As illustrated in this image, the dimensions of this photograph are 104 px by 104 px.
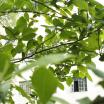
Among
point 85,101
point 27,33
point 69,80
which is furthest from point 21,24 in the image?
point 85,101

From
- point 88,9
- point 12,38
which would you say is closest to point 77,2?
point 88,9

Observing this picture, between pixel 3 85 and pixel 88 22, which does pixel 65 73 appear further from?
pixel 3 85

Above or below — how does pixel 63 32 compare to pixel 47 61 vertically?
above

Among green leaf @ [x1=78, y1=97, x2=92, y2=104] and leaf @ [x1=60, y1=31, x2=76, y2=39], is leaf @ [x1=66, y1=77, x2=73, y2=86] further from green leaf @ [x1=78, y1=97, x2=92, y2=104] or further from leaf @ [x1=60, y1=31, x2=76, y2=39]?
green leaf @ [x1=78, y1=97, x2=92, y2=104]

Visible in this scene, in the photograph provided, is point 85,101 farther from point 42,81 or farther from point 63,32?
point 63,32

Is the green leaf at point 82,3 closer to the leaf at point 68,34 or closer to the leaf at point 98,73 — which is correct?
the leaf at point 68,34

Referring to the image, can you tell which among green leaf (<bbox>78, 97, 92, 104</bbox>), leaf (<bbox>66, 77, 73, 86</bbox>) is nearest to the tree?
leaf (<bbox>66, 77, 73, 86</bbox>)

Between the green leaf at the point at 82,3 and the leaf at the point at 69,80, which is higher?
the leaf at the point at 69,80

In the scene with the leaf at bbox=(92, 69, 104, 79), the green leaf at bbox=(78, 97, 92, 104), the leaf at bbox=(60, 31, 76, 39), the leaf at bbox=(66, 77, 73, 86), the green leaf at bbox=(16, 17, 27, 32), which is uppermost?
the leaf at bbox=(66, 77, 73, 86)

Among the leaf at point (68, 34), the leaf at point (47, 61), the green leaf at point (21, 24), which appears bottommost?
the leaf at point (47, 61)

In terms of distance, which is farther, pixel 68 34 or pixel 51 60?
pixel 68 34

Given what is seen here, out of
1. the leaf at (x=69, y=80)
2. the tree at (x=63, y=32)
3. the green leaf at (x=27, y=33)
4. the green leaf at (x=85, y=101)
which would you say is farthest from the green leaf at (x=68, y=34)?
the green leaf at (x=85, y=101)

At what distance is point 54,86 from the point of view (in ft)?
1.04

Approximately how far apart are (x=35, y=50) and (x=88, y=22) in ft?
1.44
